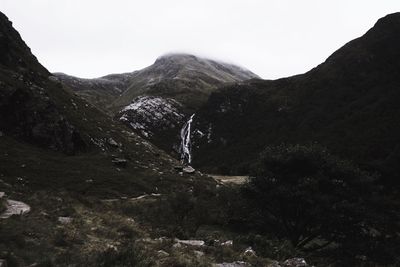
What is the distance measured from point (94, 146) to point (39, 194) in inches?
1046

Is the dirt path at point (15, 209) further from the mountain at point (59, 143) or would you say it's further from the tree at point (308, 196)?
the mountain at point (59, 143)

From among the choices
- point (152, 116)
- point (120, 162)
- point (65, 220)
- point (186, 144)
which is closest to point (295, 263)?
point (65, 220)

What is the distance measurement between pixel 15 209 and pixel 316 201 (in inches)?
685

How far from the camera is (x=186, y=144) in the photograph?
114750 mm

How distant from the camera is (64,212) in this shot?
20.1 m

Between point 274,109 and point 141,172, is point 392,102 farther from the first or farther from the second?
point 141,172

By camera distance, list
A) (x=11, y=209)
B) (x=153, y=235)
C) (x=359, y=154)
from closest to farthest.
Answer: (x=153, y=235), (x=11, y=209), (x=359, y=154)

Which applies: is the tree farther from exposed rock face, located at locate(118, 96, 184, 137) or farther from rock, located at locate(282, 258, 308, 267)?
exposed rock face, located at locate(118, 96, 184, 137)

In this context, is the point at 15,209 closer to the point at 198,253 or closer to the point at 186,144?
the point at 198,253

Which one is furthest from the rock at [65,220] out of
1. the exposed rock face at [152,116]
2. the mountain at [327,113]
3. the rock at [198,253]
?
the exposed rock face at [152,116]

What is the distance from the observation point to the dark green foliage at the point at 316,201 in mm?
27031

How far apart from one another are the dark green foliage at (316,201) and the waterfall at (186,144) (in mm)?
72012

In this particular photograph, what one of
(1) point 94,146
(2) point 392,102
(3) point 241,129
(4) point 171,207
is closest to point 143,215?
(4) point 171,207

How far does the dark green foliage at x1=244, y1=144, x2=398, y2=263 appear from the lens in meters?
27.0
